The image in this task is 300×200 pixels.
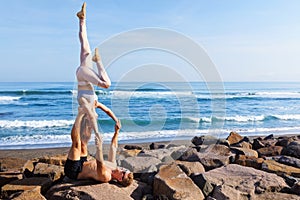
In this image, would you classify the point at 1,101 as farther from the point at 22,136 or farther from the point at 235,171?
the point at 235,171

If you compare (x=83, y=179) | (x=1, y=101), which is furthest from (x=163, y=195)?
(x=1, y=101)

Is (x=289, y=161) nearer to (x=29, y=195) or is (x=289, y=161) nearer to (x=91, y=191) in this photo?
(x=91, y=191)

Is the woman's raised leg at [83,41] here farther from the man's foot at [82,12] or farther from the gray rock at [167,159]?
the gray rock at [167,159]

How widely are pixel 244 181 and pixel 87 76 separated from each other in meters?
2.66

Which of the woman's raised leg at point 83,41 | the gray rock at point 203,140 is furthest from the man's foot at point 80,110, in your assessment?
the gray rock at point 203,140

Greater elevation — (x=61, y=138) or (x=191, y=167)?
(x=191, y=167)

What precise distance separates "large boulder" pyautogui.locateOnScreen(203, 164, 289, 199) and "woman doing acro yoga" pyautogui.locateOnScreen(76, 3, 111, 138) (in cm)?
196

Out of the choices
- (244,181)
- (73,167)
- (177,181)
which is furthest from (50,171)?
(244,181)

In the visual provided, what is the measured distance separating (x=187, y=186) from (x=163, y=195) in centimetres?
37

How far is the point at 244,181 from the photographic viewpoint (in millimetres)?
4750

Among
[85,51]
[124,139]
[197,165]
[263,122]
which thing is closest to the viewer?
[85,51]

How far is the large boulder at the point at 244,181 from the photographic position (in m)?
4.49

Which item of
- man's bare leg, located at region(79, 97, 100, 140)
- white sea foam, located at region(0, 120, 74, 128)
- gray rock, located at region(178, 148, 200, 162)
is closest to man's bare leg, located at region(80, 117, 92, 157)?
man's bare leg, located at region(79, 97, 100, 140)

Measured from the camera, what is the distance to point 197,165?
5.40m
